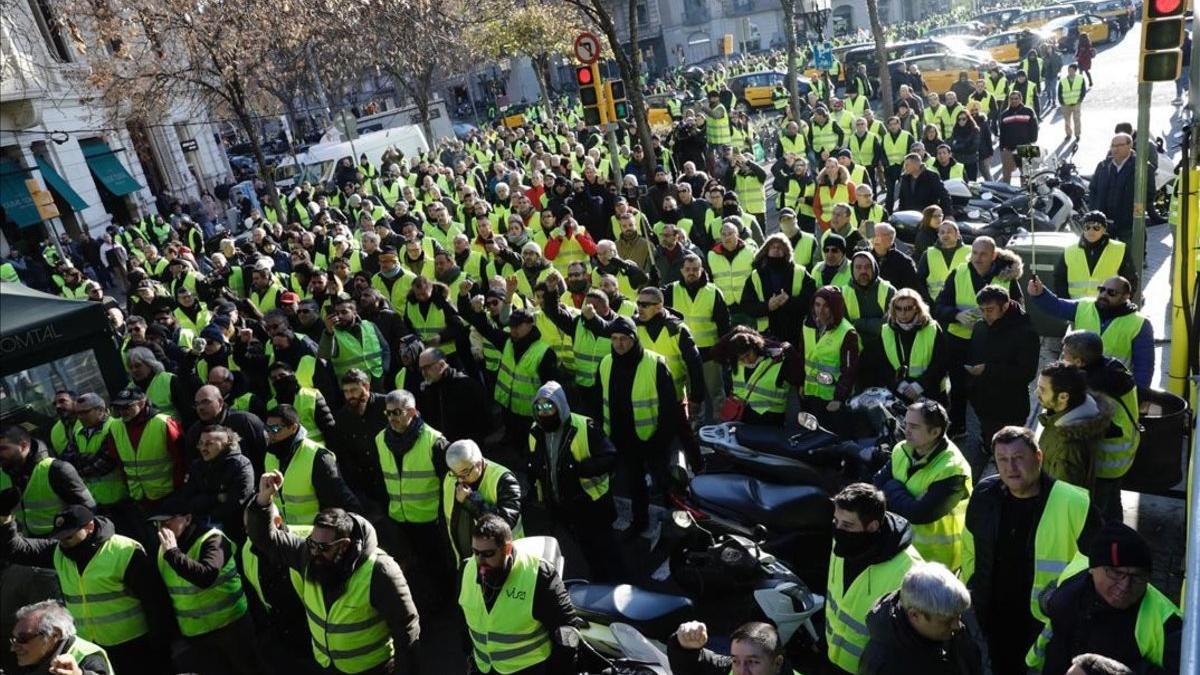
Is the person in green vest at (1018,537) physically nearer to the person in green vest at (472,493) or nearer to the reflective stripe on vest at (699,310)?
the person in green vest at (472,493)

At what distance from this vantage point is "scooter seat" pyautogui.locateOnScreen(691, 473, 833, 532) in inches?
208

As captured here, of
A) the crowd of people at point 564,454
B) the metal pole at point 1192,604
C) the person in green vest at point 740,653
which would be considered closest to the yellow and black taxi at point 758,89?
the crowd of people at point 564,454

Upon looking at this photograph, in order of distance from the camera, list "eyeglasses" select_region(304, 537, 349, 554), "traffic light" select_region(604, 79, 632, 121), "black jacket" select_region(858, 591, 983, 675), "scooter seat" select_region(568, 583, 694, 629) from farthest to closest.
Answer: "traffic light" select_region(604, 79, 632, 121) → "scooter seat" select_region(568, 583, 694, 629) → "eyeglasses" select_region(304, 537, 349, 554) → "black jacket" select_region(858, 591, 983, 675)

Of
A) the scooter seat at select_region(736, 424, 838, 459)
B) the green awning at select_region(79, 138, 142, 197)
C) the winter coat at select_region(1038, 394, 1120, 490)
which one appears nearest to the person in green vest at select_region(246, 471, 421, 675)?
the scooter seat at select_region(736, 424, 838, 459)

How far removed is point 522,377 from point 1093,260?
Answer: 4.73 metres

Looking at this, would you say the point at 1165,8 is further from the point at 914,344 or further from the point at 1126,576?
the point at 1126,576

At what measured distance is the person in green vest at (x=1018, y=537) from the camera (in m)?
3.87

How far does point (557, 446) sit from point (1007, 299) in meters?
3.24

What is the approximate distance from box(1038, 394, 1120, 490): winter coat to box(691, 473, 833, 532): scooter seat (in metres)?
1.23

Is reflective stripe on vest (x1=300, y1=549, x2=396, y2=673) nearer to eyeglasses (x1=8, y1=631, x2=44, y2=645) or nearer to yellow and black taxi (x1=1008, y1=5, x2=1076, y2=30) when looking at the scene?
eyeglasses (x1=8, y1=631, x2=44, y2=645)

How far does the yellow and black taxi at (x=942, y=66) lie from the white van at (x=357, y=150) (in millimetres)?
14990

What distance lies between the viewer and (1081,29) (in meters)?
32.9

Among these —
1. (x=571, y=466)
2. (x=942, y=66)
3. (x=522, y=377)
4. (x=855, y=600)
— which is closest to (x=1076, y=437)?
(x=855, y=600)

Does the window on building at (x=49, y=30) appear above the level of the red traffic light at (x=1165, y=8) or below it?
above
